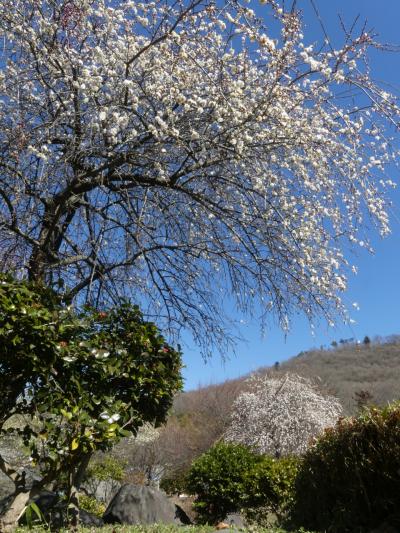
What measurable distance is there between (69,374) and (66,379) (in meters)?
0.05

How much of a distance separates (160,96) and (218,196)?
1314mm

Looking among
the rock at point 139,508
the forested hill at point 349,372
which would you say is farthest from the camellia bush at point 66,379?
the forested hill at point 349,372

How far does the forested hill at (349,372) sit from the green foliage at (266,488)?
14.8 metres

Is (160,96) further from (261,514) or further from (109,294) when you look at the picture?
(261,514)

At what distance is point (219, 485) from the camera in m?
8.59

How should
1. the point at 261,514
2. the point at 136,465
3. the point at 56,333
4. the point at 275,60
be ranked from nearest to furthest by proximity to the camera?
the point at 56,333
the point at 275,60
the point at 261,514
the point at 136,465

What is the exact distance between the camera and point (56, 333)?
472 centimetres

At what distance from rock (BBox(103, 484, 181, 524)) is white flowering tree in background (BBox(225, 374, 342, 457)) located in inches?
373

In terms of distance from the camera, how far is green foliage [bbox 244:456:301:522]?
8555mm

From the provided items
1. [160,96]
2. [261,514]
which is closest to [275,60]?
[160,96]

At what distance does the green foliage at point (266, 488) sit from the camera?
8.55 meters

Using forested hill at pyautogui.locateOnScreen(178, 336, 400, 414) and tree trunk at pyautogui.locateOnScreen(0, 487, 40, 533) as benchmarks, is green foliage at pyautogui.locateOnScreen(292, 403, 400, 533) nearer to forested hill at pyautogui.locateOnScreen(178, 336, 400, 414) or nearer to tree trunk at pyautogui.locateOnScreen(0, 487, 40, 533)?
tree trunk at pyautogui.locateOnScreen(0, 487, 40, 533)

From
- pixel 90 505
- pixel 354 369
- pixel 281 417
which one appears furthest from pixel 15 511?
pixel 354 369

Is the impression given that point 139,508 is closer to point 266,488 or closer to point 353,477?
point 266,488
